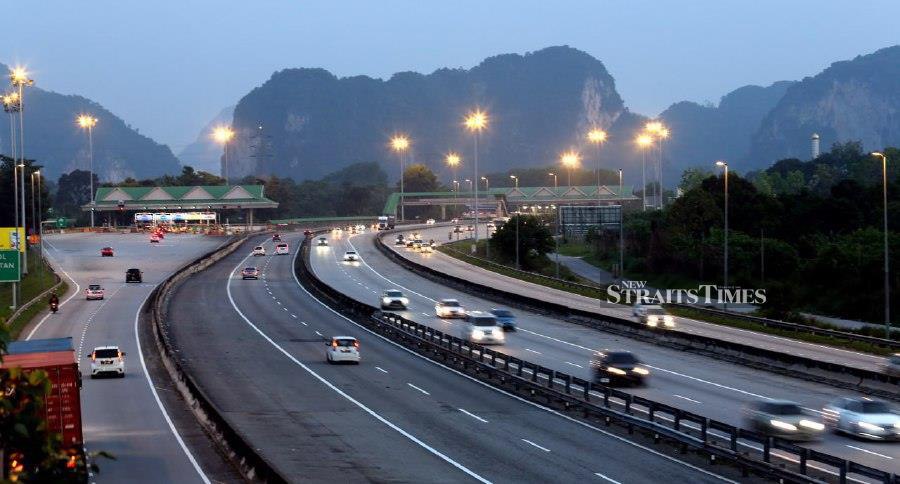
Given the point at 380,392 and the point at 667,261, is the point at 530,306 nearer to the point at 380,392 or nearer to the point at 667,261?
the point at 380,392

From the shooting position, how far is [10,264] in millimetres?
61781

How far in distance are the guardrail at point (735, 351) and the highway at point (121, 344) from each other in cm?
2203

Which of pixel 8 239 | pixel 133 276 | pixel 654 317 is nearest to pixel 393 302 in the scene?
pixel 654 317

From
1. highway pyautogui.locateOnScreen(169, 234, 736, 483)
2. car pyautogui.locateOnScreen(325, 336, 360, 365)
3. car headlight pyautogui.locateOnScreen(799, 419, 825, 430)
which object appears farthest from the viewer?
car pyautogui.locateOnScreen(325, 336, 360, 365)

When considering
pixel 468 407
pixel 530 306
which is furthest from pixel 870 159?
pixel 468 407

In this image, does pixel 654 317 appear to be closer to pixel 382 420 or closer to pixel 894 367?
pixel 894 367

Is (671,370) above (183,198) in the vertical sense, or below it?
below

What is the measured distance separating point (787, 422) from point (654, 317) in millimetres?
30262

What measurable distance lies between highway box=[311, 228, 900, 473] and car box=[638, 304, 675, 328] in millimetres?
2705

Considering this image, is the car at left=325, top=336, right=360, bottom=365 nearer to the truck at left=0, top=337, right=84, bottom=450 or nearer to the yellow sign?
the truck at left=0, top=337, right=84, bottom=450

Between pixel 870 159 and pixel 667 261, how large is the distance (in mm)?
70181

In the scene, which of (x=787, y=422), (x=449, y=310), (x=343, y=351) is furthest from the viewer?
(x=449, y=310)

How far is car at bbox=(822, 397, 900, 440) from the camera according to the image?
3061 centimetres

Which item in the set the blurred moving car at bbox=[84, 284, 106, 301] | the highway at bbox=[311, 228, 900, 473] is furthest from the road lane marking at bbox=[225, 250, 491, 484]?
the blurred moving car at bbox=[84, 284, 106, 301]
